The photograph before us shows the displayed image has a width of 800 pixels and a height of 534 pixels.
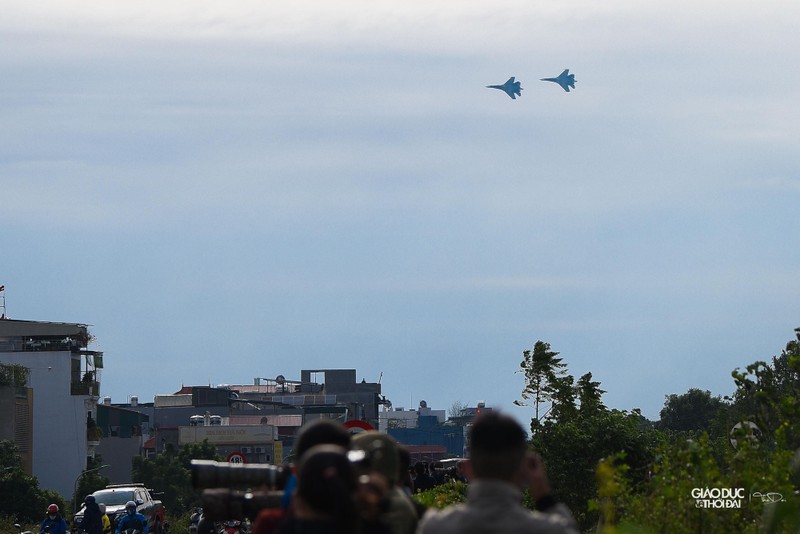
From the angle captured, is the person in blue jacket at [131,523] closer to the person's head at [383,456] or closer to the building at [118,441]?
the person's head at [383,456]

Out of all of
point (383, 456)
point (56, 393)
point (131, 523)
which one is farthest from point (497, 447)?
point (56, 393)

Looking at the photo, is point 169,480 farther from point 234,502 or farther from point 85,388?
point 234,502

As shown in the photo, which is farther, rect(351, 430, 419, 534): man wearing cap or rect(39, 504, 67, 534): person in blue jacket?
rect(39, 504, 67, 534): person in blue jacket

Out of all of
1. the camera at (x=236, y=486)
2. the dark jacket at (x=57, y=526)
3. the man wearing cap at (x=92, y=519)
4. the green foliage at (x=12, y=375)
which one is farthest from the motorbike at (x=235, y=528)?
the green foliage at (x=12, y=375)

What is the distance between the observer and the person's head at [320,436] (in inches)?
254

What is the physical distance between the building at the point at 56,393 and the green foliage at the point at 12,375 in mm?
6414

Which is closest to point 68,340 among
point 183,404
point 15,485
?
point 15,485

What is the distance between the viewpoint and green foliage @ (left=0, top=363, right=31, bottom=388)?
8469cm

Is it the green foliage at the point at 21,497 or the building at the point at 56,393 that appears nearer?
the green foliage at the point at 21,497

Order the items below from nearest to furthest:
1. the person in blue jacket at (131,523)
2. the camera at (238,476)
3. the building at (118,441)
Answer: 1. the camera at (238,476)
2. the person in blue jacket at (131,523)
3. the building at (118,441)

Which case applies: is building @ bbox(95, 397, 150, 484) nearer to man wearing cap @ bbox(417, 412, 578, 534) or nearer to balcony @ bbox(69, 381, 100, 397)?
balcony @ bbox(69, 381, 100, 397)

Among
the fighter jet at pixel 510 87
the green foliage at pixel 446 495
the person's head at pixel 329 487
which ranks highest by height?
the fighter jet at pixel 510 87

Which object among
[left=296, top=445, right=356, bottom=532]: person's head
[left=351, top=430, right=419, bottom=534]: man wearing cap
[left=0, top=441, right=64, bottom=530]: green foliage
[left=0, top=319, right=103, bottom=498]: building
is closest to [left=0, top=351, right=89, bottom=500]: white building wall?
[left=0, top=319, right=103, bottom=498]: building

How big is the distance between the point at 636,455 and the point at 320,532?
62.4 ft
